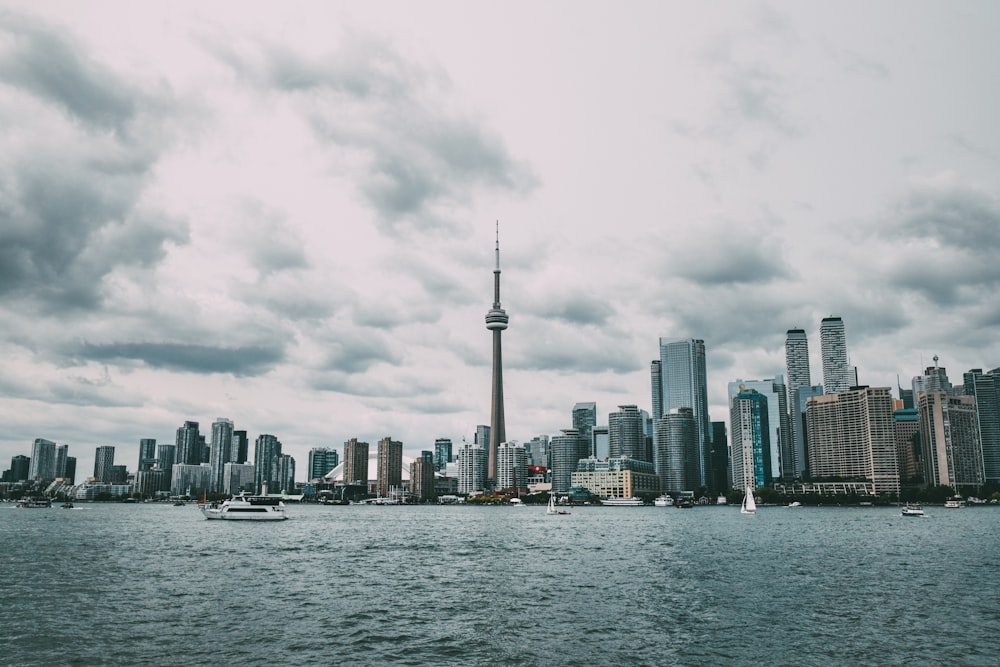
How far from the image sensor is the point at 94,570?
85938 millimetres

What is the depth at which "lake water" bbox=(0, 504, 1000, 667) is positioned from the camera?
46281mm

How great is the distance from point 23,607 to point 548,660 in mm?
43635

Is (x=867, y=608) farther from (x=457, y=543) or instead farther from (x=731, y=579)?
(x=457, y=543)

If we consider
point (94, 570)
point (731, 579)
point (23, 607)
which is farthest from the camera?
point (94, 570)

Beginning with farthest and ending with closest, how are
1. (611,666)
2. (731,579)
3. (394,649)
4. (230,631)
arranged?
(731,579)
(230,631)
(394,649)
(611,666)

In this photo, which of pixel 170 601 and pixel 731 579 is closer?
pixel 170 601

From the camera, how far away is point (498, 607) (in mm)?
62094

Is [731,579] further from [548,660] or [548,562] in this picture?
[548,660]

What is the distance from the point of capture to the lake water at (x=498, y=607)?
152 ft

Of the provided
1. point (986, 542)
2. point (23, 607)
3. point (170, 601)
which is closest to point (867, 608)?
point (170, 601)

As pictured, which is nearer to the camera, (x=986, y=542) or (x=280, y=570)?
(x=280, y=570)

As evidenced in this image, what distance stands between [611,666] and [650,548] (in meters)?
81.7

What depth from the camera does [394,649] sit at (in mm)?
47250

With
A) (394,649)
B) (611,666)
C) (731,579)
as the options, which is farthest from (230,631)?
(731,579)
